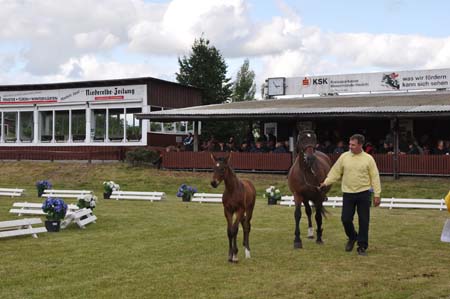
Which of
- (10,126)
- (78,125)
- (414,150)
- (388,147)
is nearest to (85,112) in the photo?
(78,125)

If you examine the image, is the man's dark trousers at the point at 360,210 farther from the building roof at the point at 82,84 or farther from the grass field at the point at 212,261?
the building roof at the point at 82,84

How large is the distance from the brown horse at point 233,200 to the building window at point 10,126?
1289 inches

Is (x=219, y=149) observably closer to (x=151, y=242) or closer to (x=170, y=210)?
(x=170, y=210)

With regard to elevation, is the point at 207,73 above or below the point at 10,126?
above

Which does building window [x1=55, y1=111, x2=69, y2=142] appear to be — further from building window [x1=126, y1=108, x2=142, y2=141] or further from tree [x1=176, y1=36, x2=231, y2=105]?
tree [x1=176, y1=36, x2=231, y2=105]

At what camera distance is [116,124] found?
3803 cm

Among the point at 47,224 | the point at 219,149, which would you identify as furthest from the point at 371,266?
the point at 219,149

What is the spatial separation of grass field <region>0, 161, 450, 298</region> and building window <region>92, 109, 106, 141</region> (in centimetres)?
1954

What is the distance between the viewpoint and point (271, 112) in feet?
96.4

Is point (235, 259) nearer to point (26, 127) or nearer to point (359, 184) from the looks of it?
point (359, 184)

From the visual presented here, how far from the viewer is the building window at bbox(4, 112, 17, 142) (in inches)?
1613

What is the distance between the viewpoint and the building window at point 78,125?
38.9 m

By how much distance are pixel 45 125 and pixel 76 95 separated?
11.7 feet

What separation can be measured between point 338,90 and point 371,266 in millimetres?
31762
